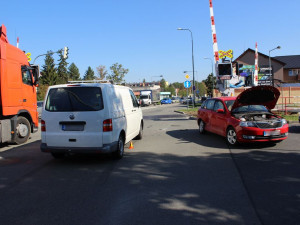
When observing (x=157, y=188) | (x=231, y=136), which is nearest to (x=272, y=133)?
(x=231, y=136)

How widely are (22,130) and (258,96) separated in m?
8.06

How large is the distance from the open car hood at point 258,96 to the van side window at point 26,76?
7202 mm

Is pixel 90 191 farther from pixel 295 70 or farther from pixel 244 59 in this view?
pixel 295 70

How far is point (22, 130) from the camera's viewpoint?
9.55 metres

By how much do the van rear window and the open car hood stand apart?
180 inches

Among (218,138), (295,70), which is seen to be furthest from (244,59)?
(218,138)

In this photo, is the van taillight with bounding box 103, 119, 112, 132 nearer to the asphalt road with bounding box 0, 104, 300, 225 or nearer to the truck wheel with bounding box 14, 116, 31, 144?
the asphalt road with bounding box 0, 104, 300, 225

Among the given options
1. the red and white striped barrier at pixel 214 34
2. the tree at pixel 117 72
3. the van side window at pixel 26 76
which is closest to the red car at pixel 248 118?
the red and white striped barrier at pixel 214 34

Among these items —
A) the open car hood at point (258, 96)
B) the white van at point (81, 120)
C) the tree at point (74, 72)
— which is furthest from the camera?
the tree at point (74, 72)

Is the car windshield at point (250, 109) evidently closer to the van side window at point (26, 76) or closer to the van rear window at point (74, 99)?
the van rear window at point (74, 99)

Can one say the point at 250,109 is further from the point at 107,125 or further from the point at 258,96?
the point at 107,125

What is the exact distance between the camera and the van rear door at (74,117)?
20.6ft

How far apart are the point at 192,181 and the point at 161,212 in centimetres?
147

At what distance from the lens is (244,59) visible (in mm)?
58656
